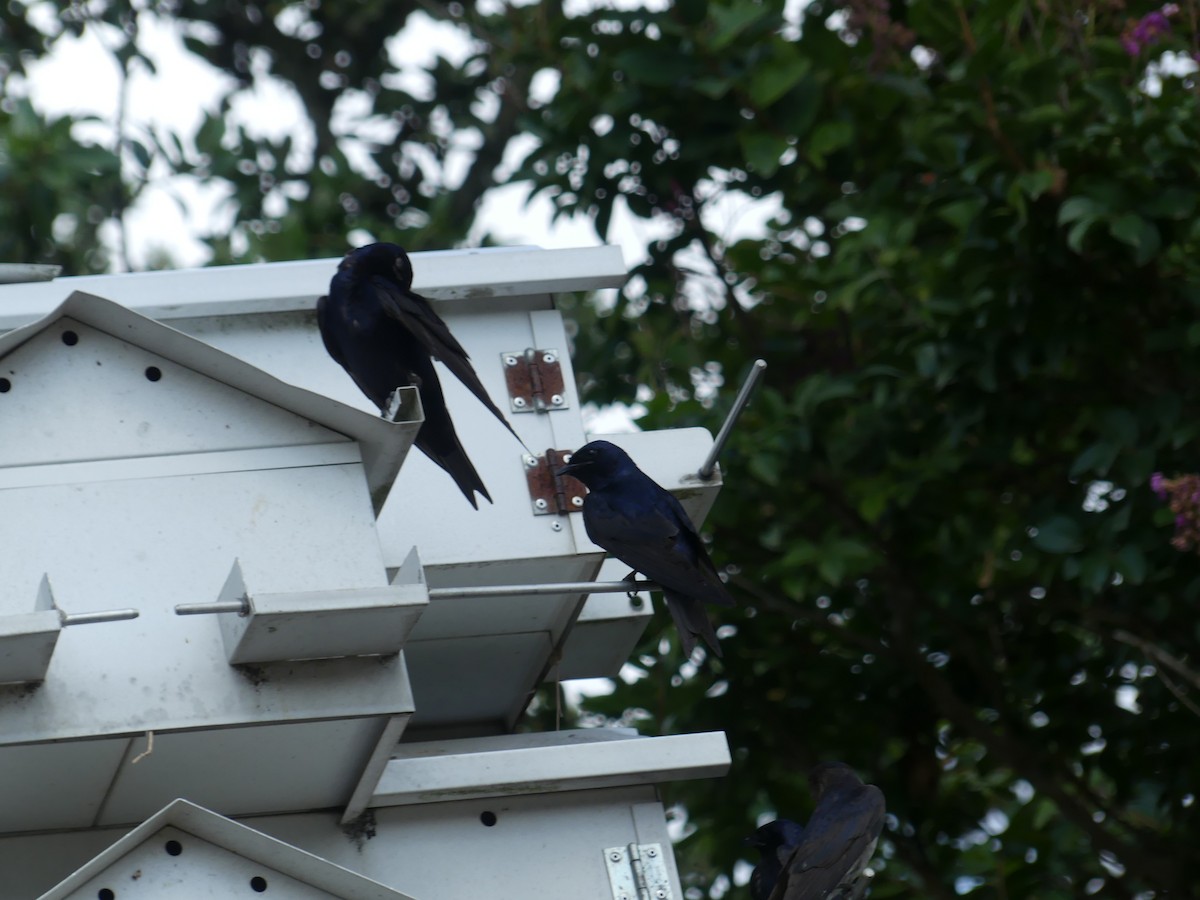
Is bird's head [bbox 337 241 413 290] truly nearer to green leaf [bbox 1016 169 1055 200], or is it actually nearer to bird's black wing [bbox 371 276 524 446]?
bird's black wing [bbox 371 276 524 446]

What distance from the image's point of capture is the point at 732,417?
3975 millimetres

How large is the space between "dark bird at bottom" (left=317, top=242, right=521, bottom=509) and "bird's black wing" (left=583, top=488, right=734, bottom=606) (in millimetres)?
272

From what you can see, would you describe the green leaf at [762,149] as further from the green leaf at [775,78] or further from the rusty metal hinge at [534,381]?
the rusty metal hinge at [534,381]

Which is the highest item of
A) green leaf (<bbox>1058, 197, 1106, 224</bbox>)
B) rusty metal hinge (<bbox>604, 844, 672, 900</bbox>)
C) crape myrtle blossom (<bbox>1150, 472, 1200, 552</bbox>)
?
green leaf (<bbox>1058, 197, 1106, 224</bbox>)

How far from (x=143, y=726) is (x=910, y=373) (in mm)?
3119

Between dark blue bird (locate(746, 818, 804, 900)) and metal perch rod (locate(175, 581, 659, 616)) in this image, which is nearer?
metal perch rod (locate(175, 581, 659, 616))

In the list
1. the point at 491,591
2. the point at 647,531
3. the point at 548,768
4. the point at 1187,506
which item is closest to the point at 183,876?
the point at 491,591

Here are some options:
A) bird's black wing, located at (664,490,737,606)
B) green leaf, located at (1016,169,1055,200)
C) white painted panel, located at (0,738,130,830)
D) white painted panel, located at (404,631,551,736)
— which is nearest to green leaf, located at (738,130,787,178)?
green leaf, located at (1016,169,1055,200)

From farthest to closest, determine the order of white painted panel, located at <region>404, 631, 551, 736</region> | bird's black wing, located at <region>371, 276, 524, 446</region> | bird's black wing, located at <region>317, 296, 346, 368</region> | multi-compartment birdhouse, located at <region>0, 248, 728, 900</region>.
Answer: white painted panel, located at <region>404, 631, 551, 736</region>
bird's black wing, located at <region>317, 296, 346, 368</region>
bird's black wing, located at <region>371, 276, 524, 446</region>
multi-compartment birdhouse, located at <region>0, 248, 728, 900</region>

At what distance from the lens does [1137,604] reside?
569 centimetres

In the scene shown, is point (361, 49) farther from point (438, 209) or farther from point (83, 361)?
point (83, 361)

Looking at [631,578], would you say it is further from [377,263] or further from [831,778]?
[377,263]

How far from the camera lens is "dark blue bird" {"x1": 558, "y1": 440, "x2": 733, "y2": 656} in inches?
166

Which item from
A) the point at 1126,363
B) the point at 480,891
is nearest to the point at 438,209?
the point at 1126,363
